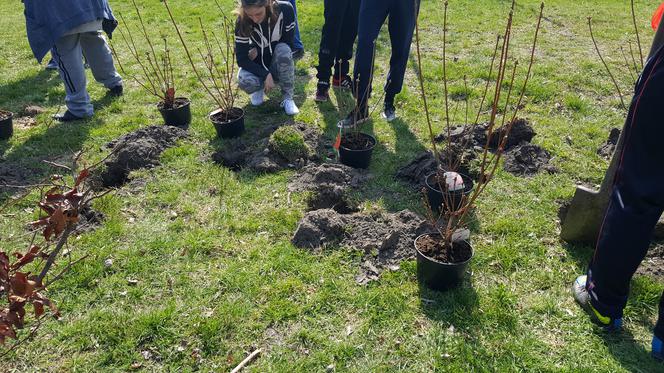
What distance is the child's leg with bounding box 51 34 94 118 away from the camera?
202 inches

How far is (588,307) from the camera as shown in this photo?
2.74 meters

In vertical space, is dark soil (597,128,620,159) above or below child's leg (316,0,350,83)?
below

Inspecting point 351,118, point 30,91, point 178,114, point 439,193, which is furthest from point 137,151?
point 30,91

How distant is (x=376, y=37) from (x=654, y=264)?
3209mm

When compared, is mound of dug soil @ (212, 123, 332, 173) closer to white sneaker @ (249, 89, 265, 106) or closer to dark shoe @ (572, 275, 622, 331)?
white sneaker @ (249, 89, 265, 106)

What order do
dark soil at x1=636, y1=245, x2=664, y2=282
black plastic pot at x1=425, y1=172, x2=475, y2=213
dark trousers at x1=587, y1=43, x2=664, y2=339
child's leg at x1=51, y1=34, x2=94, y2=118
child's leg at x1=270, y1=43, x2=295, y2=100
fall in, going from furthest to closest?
child's leg at x1=270, y1=43, x2=295, y2=100 → child's leg at x1=51, y1=34, x2=94, y2=118 → black plastic pot at x1=425, y1=172, x2=475, y2=213 → dark soil at x1=636, y1=245, x2=664, y2=282 → dark trousers at x1=587, y1=43, x2=664, y2=339

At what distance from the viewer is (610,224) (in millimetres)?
2418

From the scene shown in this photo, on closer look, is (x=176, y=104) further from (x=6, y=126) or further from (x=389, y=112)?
(x=389, y=112)

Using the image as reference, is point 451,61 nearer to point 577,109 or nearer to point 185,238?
point 577,109

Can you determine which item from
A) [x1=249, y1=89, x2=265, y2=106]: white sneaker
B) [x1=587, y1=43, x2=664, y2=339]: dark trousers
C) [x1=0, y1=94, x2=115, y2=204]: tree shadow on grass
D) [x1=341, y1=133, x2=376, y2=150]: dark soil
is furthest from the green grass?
[x1=249, y1=89, x2=265, y2=106]: white sneaker

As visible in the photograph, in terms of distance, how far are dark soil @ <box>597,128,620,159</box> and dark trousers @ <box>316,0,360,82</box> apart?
3.21m

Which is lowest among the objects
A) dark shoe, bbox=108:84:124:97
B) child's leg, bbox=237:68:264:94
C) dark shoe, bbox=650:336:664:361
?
dark shoe, bbox=650:336:664:361

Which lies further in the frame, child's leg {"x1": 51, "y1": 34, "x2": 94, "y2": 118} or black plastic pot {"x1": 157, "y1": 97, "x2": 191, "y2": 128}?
child's leg {"x1": 51, "y1": 34, "x2": 94, "y2": 118}

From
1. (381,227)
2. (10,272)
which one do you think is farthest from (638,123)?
(10,272)
